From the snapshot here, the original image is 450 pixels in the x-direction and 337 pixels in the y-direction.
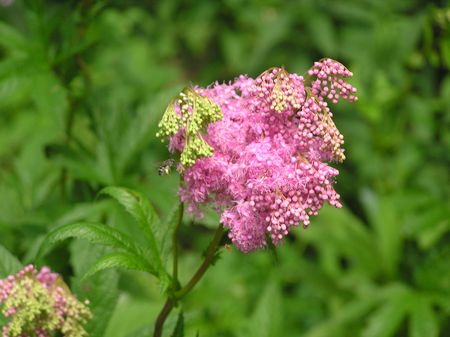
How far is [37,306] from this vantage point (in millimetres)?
2354

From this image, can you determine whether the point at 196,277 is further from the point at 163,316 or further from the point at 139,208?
the point at 139,208

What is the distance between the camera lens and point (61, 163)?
13.1ft

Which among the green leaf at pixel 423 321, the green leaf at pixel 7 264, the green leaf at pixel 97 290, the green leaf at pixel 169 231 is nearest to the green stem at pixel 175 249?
the green leaf at pixel 169 231

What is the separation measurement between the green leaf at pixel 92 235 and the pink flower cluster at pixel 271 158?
0.31 metres

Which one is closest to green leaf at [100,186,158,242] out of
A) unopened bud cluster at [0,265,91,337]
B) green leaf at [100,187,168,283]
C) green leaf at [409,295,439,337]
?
green leaf at [100,187,168,283]

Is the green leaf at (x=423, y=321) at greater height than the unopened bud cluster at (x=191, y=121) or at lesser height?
greater

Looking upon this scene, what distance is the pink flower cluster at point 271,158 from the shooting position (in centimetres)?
218

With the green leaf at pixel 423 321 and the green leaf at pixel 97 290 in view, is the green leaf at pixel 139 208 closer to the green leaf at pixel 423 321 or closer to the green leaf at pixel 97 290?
the green leaf at pixel 97 290

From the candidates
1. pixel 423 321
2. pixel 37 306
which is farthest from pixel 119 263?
pixel 423 321

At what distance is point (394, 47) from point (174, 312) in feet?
13.8

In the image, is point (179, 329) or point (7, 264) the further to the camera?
point (7, 264)

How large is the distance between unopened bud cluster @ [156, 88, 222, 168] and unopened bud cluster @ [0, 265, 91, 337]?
67 cm

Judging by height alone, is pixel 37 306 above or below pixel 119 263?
below

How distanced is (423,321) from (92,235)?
3.02m
